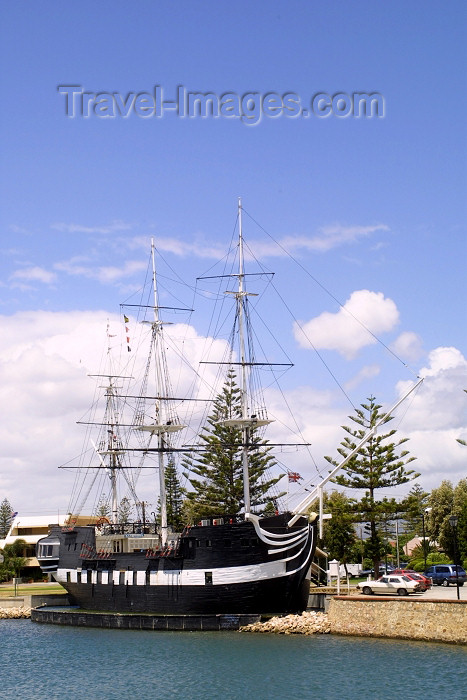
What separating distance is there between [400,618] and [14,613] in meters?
28.0

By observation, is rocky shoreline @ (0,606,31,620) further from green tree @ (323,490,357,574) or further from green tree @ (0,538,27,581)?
green tree @ (0,538,27,581)

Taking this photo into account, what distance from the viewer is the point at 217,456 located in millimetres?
64500

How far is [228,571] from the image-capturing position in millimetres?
38844

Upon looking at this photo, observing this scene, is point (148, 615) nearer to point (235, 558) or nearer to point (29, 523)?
point (235, 558)

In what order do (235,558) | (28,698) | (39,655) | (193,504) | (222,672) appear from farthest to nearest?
(193,504)
(235,558)
(39,655)
(222,672)
(28,698)

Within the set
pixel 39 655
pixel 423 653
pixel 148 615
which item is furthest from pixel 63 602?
pixel 423 653

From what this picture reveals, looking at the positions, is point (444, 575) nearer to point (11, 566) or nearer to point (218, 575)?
point (218, 575)

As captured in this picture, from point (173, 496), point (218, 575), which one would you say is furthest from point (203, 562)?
point (173, 496)

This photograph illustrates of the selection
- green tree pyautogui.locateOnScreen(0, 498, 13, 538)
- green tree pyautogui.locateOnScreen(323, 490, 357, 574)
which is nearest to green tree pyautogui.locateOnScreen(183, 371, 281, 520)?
green tree pyautogui.locateOnScreen(323, 490, 357, 574)

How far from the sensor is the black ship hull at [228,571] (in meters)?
38.5

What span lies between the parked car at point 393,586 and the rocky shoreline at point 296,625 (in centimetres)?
245

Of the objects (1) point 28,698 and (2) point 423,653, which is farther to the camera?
(2) point 423,653

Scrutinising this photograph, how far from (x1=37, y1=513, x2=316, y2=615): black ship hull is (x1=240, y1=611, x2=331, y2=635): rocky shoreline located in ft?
3.98

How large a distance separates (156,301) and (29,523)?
48.1 metres
